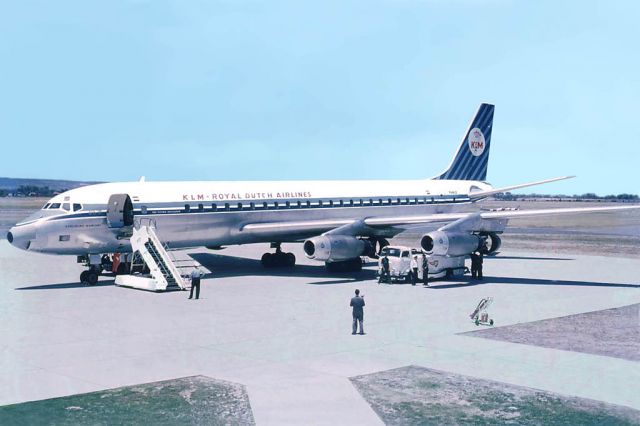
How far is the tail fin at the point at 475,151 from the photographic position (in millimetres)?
49250

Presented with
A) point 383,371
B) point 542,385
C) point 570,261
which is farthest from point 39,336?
point 570,261

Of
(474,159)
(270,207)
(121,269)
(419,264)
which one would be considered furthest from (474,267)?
(121,269)

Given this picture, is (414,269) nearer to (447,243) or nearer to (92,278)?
(447,243)

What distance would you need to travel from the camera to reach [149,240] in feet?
106

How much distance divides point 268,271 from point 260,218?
3428 mm

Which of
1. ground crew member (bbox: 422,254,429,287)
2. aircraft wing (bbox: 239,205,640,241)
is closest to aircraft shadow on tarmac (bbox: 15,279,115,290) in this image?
aircraft wing (bbox: 239,205,640,241)

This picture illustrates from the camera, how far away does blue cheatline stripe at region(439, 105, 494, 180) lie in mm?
49250

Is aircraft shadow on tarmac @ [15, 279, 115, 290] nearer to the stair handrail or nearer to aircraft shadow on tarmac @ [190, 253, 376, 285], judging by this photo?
the stair handrail

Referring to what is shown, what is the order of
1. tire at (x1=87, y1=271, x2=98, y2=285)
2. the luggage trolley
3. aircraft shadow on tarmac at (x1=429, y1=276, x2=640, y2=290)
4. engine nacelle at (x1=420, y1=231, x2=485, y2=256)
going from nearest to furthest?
the luggage trolley, tire at (x1=87, y1=271, x2=98, y2=285), aircraft shadow on tarmac at (x1=429, y1=276, x2=640, y2=290), engine nacelle at (x1=420, y1=231, x2=485, y2=256)

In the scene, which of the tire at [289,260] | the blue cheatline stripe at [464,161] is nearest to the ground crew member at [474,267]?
the tire at [289,260]

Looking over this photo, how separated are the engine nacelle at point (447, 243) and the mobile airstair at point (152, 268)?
1144 cm

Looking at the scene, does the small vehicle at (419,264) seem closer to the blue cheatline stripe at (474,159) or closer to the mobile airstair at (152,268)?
the mobile airstair at (152,268)

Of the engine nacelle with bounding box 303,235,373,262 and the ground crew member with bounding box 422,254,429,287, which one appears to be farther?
the engine nacelle with bounding box 303,235,373,262

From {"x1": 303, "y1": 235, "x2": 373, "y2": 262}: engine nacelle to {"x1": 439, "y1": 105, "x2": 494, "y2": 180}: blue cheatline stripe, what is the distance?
1598cm
